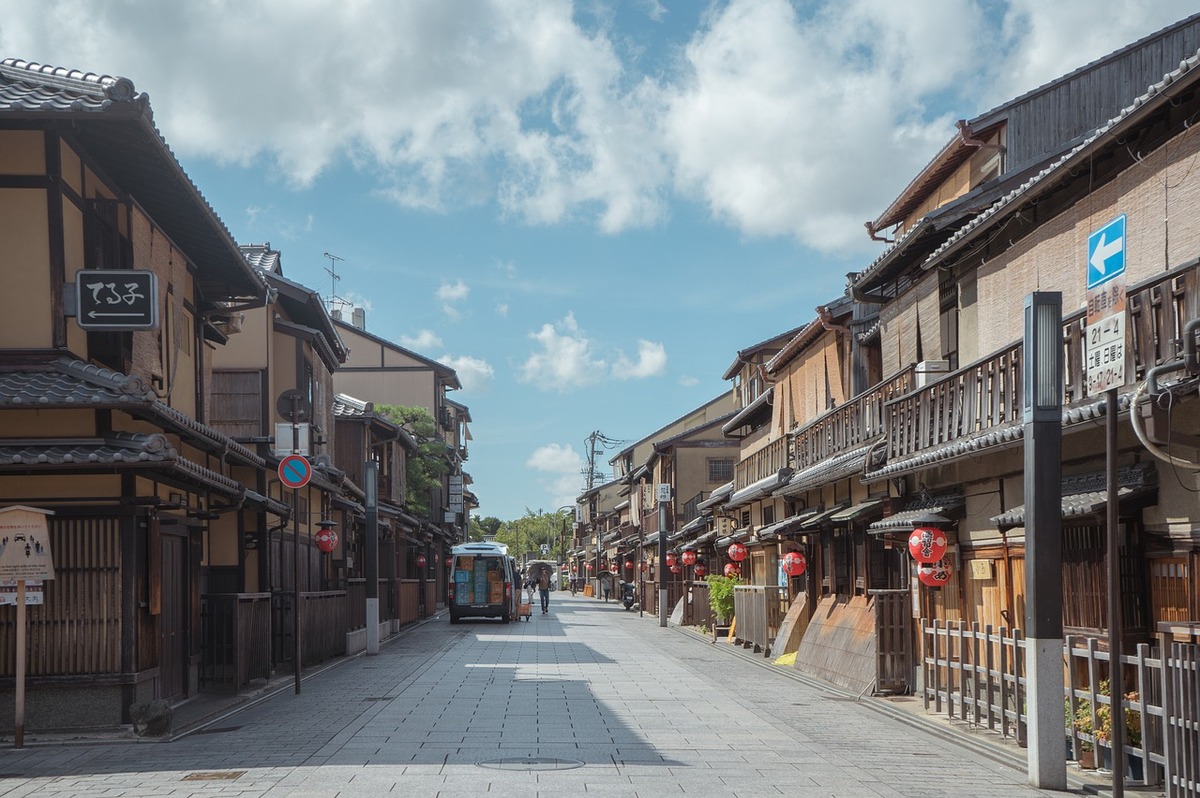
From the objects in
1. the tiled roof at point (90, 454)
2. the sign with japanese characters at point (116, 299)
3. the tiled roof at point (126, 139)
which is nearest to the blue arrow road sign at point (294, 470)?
the tiled roof at point (126, 139)

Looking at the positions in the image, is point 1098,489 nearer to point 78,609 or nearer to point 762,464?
point 78,609

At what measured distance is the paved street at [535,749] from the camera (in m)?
11.6

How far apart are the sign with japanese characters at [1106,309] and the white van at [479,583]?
39400 mm

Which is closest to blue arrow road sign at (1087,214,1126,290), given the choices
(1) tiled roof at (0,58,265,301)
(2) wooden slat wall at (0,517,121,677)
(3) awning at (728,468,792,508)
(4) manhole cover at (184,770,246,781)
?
(4) manhole cover at (184,770,246,781)

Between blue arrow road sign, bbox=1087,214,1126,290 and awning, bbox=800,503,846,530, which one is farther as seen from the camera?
awning, bbox=800,503,846,530

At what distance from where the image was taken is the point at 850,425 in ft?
77.7

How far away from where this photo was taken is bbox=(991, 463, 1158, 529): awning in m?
12.4

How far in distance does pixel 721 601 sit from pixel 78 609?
83.3 ft

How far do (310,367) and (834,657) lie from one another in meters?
14.7

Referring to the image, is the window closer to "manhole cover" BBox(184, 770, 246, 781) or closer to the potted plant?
the potted plant

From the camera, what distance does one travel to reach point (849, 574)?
2506 centimetres

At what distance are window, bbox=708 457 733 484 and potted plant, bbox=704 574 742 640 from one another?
2038 cm

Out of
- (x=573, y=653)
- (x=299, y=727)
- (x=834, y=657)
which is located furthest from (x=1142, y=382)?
(x=573, y=653)

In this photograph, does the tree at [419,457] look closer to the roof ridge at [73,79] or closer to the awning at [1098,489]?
the roof ridge at [73,79]
